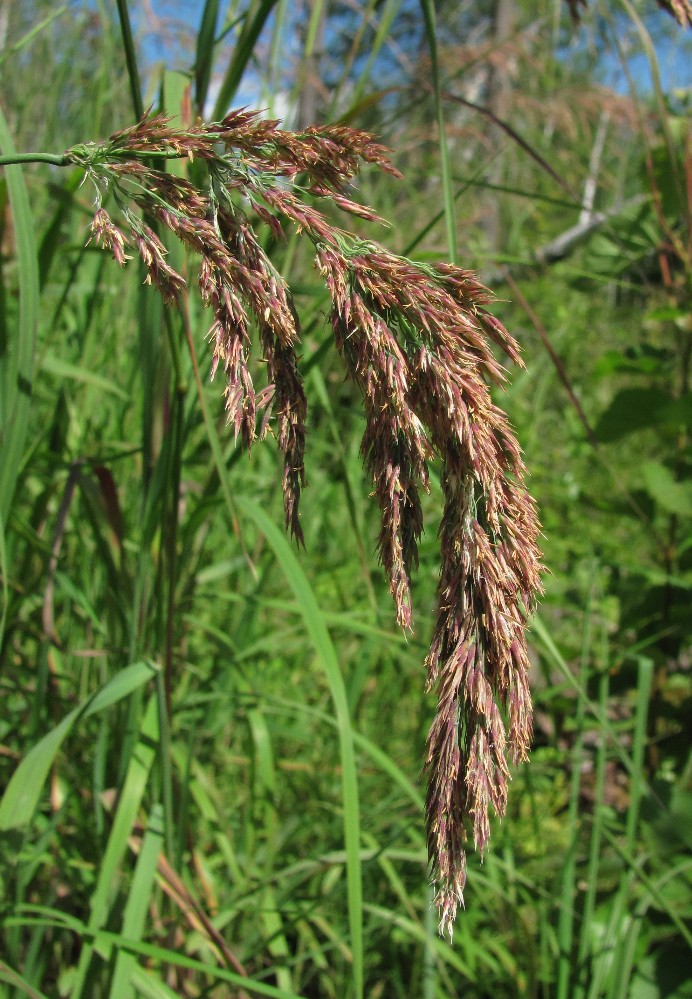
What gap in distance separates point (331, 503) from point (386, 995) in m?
1.14

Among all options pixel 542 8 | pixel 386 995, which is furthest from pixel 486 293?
pixel 542 8

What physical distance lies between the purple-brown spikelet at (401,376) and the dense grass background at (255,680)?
157mm

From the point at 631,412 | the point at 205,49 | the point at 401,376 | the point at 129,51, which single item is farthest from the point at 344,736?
the point at 631,412

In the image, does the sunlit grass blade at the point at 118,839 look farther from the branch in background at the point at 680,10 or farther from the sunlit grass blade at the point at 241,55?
the branch in background at the point at 680,10

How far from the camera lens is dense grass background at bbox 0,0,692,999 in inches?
39.1

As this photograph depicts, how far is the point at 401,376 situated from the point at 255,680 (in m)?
1.20

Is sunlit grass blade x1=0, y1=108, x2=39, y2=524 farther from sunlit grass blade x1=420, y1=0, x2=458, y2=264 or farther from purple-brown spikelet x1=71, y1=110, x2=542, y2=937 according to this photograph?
sunlit grass blade x1=420, y1=0, x2=458, y2=264

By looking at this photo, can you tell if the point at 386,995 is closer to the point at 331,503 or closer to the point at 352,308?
the point at 331,503

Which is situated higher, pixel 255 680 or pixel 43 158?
pixel 43 158

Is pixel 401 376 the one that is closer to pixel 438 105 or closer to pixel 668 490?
pixel 438 105

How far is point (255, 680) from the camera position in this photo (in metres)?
1.67

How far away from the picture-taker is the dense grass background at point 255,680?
3.26 feet

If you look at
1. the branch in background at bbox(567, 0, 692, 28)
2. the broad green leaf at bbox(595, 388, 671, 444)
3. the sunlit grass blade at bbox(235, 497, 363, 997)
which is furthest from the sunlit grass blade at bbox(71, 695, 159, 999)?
the broad green leaf at bbox(595, 388, 671, 444)

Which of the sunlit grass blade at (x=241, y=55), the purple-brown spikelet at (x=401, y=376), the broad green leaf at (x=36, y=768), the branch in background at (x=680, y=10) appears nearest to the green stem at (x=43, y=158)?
the purple-brown spikelet at (x=401, y=376)
